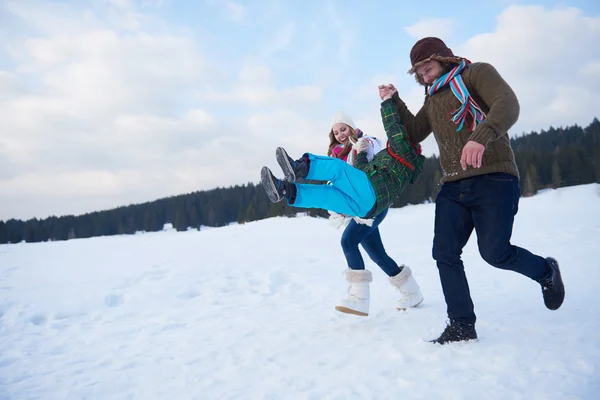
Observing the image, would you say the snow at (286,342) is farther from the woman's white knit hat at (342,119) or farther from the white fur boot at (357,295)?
the woman's white knit hat at (342,119)

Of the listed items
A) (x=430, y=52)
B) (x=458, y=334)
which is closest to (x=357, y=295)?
(x=458, y=334)

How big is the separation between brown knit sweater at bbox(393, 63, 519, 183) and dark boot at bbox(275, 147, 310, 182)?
109cm

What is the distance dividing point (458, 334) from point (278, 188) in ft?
5.37

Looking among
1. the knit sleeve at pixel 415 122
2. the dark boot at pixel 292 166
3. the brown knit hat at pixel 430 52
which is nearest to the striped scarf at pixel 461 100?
the brown knit hat at pixel 430 52

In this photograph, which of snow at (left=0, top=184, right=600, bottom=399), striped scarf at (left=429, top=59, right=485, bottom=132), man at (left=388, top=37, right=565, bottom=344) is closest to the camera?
snow at (left=0, top=184, right=600, bottom=399)

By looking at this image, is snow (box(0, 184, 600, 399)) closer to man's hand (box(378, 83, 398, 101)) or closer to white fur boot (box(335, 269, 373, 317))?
white fur boot (box(335, 269, 373, 317))

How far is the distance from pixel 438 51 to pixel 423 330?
2.19 m

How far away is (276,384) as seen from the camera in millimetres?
1965

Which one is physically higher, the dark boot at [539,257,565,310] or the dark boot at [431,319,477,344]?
the dark boot at [539,257,565,310]

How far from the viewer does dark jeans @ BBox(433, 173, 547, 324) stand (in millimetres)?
2303

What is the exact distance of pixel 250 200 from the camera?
71.4 metres

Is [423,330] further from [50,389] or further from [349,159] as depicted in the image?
[50,389]

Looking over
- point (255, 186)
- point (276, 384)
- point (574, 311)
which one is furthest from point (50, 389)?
point (255, 186)

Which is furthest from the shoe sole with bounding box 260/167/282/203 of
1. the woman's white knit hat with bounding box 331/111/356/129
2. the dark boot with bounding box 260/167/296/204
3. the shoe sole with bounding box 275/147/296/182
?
the woman's white knit hat with bounding box 331/111/356/129
